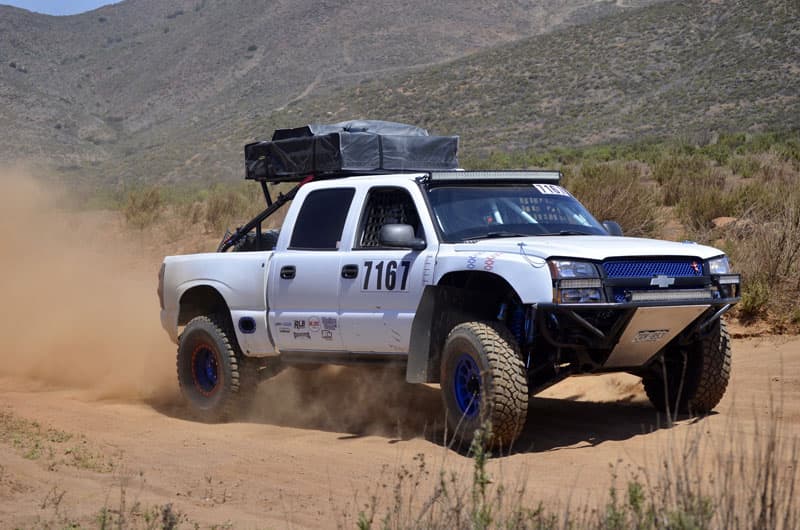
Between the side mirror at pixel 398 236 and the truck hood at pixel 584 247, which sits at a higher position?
the side mirror at pixel 398 236

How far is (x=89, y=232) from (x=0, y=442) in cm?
2011

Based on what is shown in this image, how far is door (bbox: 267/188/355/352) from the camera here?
8625 millimetres

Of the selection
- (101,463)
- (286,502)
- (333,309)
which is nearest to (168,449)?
(101,463)

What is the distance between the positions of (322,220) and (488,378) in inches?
96.2

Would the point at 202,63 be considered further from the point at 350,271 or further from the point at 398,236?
the point at 398,236

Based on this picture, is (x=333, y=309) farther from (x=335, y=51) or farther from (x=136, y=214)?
(x=335, y=51)

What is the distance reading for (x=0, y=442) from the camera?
7.93 m

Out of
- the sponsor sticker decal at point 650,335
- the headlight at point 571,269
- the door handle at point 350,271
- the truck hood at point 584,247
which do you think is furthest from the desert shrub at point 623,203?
the headlight at point 571,269

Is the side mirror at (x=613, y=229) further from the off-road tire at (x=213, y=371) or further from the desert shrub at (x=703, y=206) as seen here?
the desert shrub at (x=703, y=206)

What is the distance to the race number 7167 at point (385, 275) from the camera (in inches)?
316

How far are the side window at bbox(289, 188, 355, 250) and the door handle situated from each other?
11.0 inches

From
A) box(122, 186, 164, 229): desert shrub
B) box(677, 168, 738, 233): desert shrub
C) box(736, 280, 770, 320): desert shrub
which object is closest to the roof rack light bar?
box(736, 280, 770, 320): desert shrub

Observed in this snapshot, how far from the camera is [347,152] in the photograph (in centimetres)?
934

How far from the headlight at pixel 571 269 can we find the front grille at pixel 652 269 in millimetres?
108
